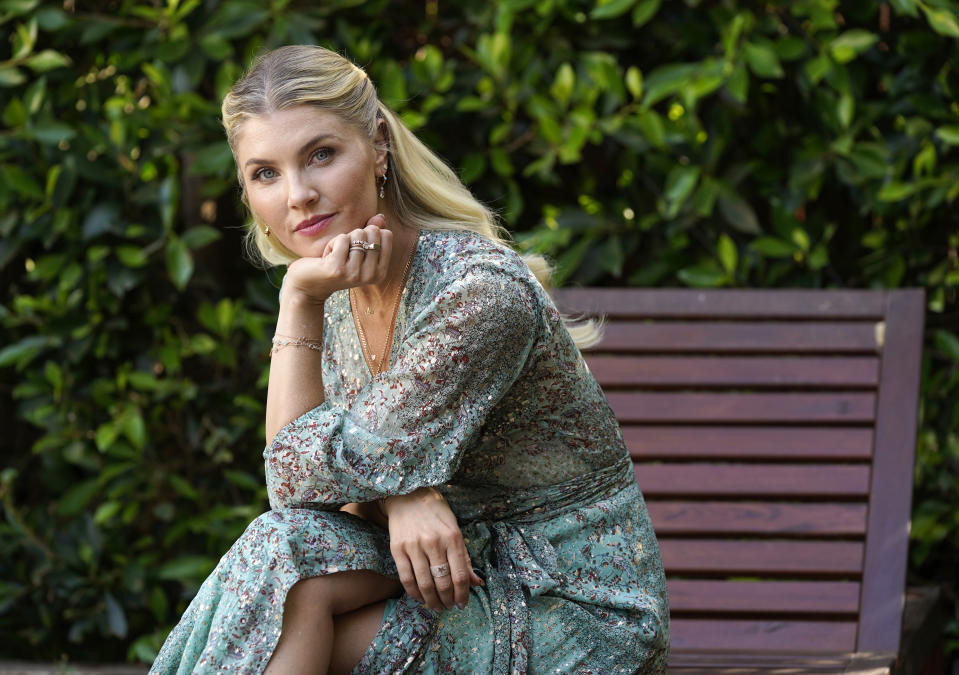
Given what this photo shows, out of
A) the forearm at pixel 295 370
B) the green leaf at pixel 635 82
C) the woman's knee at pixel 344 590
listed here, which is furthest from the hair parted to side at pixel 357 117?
the green leaf at pixel 635 82

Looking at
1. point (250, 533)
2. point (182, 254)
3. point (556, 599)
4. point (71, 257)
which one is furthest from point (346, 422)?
point (71, 257)

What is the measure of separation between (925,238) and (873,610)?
3.50 feet

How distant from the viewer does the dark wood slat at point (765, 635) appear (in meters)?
2.60

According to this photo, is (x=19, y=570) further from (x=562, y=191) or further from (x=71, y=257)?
(x=562, y=191)

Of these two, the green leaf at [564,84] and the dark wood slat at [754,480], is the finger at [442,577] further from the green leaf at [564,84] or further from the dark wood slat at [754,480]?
the green leaf at [564,84]

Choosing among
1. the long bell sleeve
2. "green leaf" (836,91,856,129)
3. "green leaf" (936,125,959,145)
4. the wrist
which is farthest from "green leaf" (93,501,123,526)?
"green leaf" (936,125,959,145)

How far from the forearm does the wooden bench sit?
1054 millimetres

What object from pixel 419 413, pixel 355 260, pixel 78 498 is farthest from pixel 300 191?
pixel 78 498

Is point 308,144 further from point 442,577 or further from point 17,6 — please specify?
point 17,6

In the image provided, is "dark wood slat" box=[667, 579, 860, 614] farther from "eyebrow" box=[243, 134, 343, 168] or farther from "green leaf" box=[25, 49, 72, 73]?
"green leaf" box=[25, 49, 72, 73]

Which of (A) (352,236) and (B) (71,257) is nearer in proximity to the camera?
(A) (352,236)

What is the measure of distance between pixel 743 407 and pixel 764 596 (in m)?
0.46

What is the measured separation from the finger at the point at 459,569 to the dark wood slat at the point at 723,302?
138 centimetres

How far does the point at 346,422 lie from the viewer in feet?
5.88
